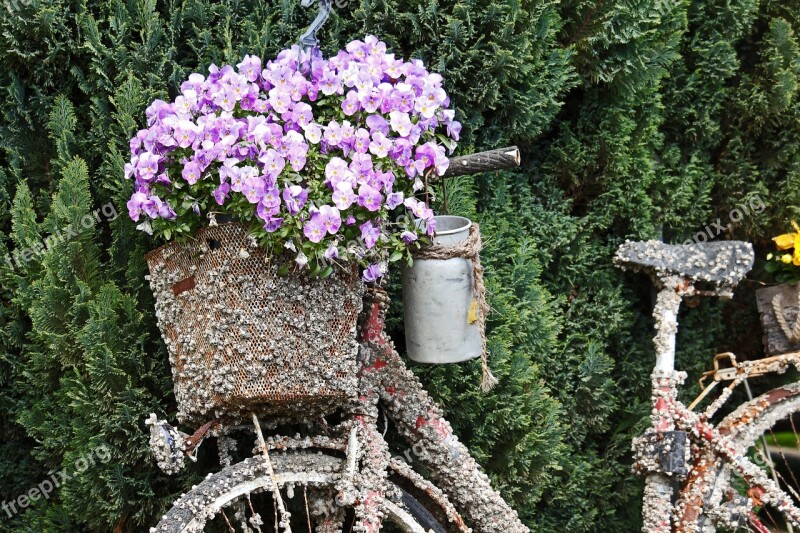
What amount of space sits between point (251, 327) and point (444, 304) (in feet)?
1.71

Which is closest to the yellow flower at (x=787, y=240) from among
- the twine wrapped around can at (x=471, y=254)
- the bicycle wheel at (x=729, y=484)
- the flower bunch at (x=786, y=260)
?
the flower bunch at (x=786, y=260)

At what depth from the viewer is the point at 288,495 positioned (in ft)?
8.45

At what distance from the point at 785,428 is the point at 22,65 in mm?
3557

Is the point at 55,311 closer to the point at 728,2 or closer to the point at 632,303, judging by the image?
the point at 632,303

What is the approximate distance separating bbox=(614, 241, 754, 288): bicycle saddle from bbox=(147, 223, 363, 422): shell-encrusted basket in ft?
4.62

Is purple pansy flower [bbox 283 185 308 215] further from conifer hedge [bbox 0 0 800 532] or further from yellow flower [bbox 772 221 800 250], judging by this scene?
yellow flower [bbox 772 221 800 250]

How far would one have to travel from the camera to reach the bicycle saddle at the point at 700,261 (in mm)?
3430

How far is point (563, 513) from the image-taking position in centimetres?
367
